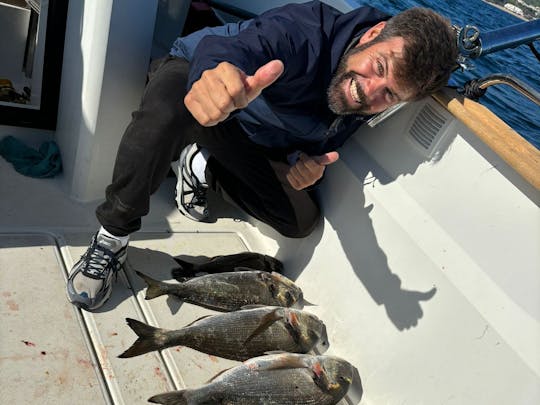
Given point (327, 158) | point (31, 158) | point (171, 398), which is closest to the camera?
point (171, 398)

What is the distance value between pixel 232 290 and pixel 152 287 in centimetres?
41

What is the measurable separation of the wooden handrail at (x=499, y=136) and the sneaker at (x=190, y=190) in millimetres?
1460

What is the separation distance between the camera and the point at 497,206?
194cm

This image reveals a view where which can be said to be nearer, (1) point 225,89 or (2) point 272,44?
(1) point 225,89

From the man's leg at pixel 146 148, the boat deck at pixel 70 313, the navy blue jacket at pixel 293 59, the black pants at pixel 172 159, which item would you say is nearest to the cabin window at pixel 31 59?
the boat deck at pixel 70 313

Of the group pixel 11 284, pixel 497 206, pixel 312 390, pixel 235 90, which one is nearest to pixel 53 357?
pixel 11 284

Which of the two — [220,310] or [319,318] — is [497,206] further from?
[220,310]

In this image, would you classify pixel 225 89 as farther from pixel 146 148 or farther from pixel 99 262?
pixel 99 262

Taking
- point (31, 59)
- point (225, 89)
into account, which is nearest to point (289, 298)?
point (225, 89)

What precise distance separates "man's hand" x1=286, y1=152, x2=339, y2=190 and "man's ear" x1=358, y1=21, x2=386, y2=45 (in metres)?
0.53

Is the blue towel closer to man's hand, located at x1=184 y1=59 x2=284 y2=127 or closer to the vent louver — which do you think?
man's hand, located at x1=184 y1=59 x2=284 y2=127

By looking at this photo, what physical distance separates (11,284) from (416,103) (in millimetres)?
2017

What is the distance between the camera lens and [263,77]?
4.74 feet

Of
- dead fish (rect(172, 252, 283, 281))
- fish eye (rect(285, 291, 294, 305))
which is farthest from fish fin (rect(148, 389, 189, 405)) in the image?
fish eye (rect(285, 291, 294, 305))
